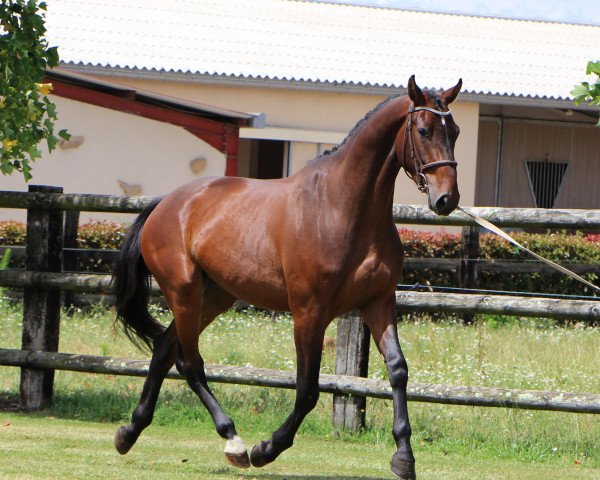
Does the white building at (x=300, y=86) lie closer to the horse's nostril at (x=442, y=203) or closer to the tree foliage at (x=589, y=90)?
the tree foliage at (x=589, y=90)

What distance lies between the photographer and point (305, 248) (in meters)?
5.90

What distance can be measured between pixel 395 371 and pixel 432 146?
1.17 m

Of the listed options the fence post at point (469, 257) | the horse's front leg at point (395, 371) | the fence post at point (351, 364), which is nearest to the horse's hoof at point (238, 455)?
the horse's front leg at point (395, 371)

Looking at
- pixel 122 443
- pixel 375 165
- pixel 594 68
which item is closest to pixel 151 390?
pixel 122 443

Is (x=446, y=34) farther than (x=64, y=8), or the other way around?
(x=446, y=34)

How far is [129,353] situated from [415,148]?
204 inches

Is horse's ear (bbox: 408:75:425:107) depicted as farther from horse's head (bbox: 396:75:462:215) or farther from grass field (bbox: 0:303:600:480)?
grass field (bbox: 0:303:600:480)

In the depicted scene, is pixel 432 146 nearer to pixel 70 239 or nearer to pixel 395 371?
pixel 395 371

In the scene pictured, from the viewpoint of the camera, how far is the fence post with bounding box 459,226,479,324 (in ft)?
39.7

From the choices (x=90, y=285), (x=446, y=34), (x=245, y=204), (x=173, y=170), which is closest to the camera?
(x=245, y=204)

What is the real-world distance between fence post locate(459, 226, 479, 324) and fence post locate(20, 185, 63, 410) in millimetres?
5168

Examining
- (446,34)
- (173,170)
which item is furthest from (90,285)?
(446,34)

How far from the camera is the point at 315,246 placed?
585 cm

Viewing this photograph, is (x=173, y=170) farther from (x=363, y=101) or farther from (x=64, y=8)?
(x=64, y=8)
